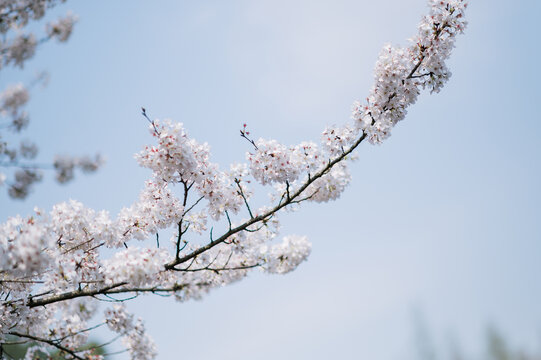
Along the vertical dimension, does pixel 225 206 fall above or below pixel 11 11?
below

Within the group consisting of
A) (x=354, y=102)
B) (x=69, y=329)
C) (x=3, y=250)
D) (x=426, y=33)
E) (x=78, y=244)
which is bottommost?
(x=3, y=250)

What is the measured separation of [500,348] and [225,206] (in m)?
76.3

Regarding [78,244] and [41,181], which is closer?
[41,181]

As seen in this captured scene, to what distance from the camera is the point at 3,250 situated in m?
4.18

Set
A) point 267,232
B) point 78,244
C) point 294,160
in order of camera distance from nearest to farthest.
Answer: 1. point 294,160
2. point 78,244
3. point 267,232

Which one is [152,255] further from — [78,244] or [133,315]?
[78,244]

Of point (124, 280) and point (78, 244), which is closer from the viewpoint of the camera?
point (124, 280)

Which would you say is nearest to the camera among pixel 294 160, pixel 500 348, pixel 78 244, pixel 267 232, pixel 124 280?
pixel 124 280

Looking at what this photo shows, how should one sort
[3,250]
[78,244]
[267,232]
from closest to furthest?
[3,250]
[78,244]
[267,232]

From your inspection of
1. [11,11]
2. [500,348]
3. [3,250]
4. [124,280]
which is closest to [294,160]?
[124,280]

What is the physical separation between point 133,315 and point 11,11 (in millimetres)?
4036

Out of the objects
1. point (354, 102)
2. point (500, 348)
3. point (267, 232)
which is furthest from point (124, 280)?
point (500, 348)

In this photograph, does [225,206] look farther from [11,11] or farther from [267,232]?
[11,11]

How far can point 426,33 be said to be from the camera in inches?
240
